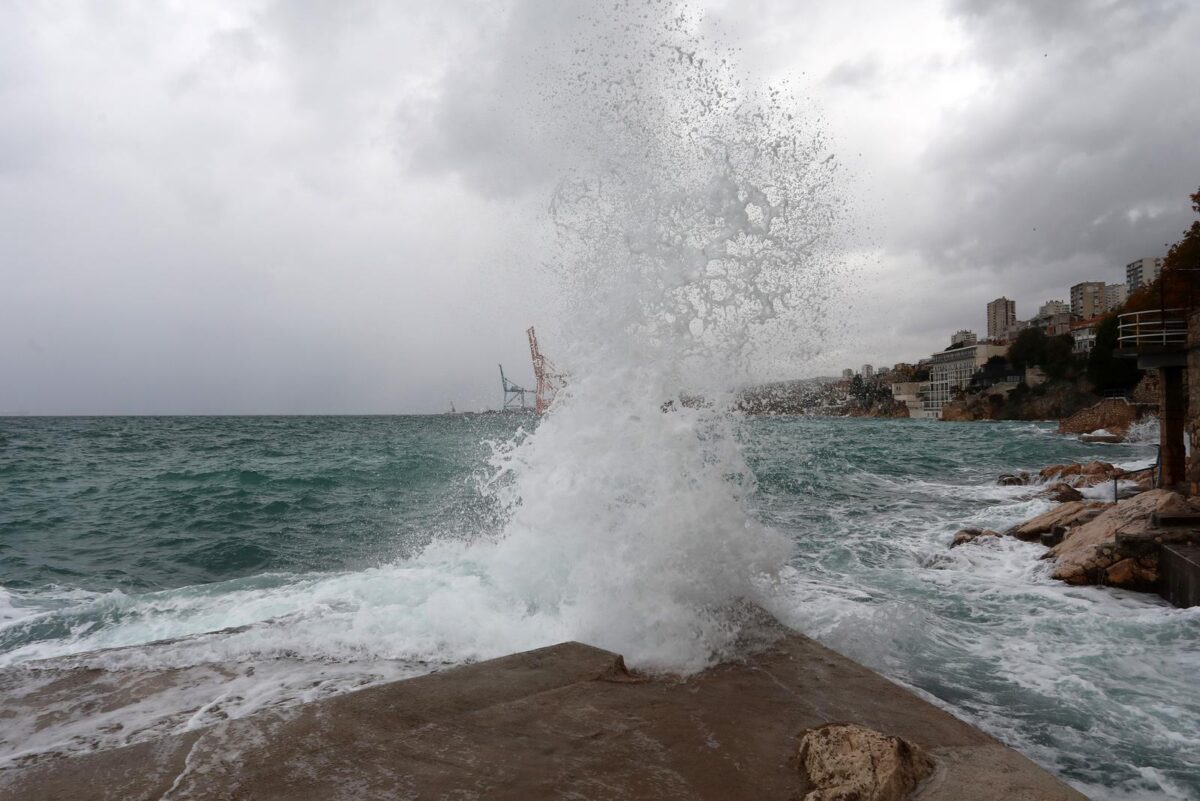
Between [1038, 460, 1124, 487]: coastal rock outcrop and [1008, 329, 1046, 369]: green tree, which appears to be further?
[1008, 329, 1046, 369]: green tree

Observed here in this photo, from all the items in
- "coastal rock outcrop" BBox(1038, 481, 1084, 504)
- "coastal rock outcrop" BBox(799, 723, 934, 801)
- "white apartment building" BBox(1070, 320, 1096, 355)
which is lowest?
"coastal rock outcrop" BBox(1038, 481, 1084, 504)

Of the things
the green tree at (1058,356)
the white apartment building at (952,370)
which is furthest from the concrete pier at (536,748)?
the white apartment building at (952,370)

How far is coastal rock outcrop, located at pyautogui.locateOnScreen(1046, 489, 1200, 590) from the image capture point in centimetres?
743

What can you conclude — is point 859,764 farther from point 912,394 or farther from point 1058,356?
point 912,394

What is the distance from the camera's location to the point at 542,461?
633cm

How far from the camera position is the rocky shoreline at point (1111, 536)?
7457mm

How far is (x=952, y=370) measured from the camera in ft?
364

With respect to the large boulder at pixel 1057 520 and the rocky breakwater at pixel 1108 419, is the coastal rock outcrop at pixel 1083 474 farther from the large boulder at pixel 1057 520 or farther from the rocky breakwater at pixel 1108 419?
the rocky breakwater at pixel 1108 419

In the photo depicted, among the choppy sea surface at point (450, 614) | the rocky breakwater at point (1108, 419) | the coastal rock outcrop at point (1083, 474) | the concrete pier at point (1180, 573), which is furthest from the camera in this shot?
the rocky breakwater at point (1108, 419)

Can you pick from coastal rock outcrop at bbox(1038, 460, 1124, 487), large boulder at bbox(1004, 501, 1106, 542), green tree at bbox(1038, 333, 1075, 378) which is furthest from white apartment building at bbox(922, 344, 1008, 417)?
large boulder at bbox(1004, 501, 1106, 542)

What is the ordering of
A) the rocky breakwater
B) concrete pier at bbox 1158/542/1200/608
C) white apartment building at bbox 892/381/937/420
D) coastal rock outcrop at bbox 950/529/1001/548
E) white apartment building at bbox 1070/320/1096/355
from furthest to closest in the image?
white apartment building at bbox 892/381/937/420 < white apartment building at bbox 1070/320/1096/355 < the rocky breakwater < coastal rock outcrop at bbox 950/529/1001/548 < concrete pier at bbox 1158/542/1200/608

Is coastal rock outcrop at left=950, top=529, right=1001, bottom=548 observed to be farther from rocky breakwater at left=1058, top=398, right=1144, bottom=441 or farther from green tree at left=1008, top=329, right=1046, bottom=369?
green tree at left=1008, top=329, right=1046, bottom=369

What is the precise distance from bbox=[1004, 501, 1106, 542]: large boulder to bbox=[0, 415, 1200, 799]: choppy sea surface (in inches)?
26.7

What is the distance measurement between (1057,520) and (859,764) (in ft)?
32.2
